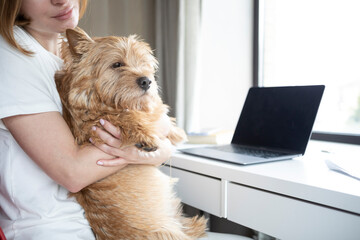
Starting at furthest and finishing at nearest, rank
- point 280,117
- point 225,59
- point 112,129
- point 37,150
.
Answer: point 225,59, point 280,117, point 112,129, point 37,150

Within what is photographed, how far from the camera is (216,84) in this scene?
7.14ft

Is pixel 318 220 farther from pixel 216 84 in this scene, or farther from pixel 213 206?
pixel 216 84

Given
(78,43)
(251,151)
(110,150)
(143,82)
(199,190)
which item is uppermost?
(78,43)

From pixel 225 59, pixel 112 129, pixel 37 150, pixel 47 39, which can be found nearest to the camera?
pixel 37 150

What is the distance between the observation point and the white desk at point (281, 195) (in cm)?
75

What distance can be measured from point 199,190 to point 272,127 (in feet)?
1.48

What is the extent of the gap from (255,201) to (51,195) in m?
0.63

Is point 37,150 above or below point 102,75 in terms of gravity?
below

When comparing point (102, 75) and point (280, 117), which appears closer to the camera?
point (102, 75)

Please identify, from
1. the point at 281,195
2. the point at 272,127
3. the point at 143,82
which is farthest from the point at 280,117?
the point at 143,82

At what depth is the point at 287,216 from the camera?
2.83 ft

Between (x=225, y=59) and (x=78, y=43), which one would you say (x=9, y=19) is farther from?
(x=225, y=59)

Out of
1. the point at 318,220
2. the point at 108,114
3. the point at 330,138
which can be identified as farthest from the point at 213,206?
the point at 330,138

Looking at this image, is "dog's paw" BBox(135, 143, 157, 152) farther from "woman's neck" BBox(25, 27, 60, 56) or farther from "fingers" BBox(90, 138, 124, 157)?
"woman's neck" BBox(25, 27, 60, 56)
